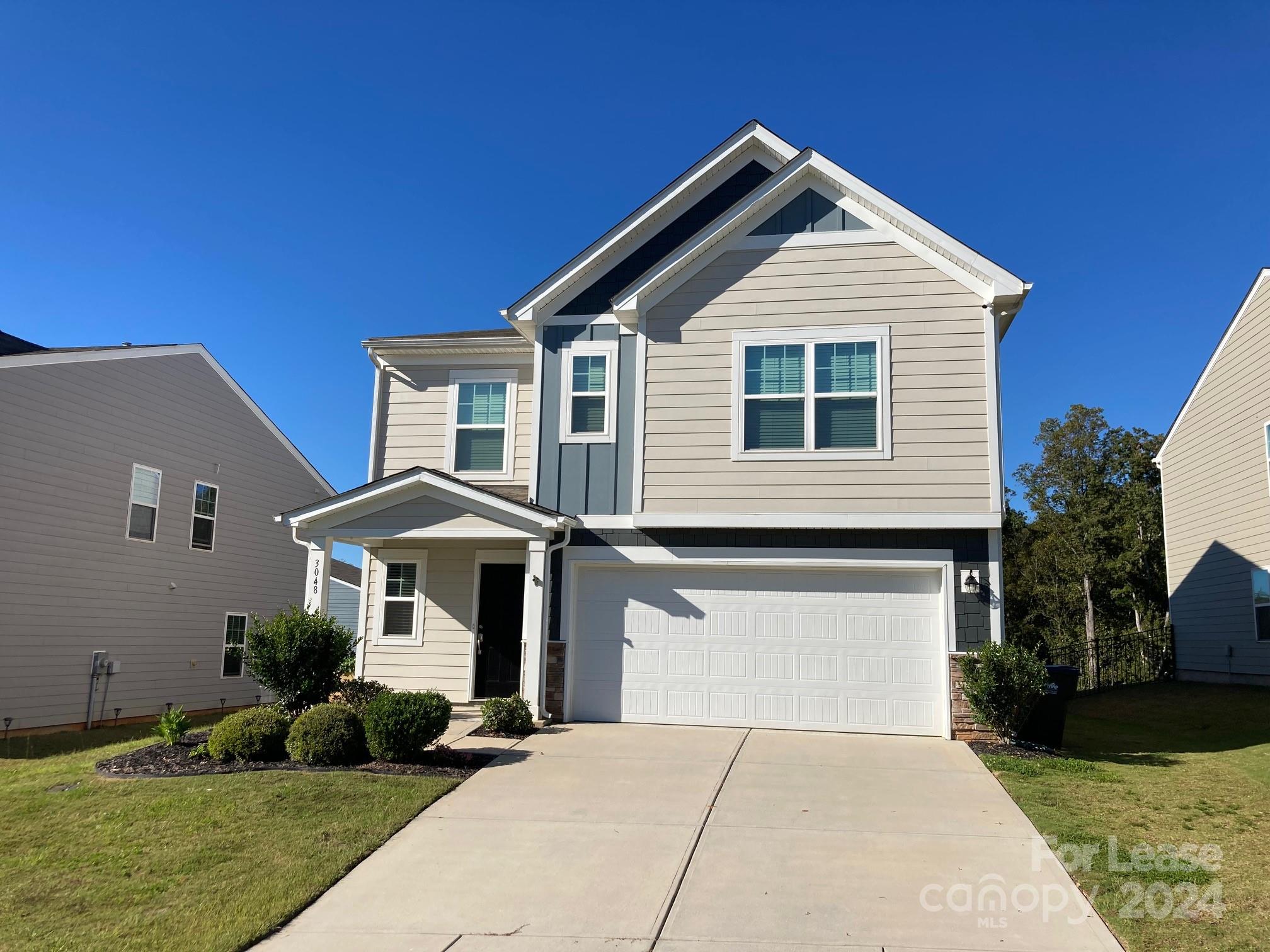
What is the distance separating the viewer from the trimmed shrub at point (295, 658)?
10.8 metres

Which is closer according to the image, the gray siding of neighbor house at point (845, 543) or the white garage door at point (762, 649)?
the gray siding of neighbor house at point (845, 543)

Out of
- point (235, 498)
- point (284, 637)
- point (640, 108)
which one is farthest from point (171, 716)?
point (640, 108)

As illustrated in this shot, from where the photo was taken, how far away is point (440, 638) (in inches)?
556

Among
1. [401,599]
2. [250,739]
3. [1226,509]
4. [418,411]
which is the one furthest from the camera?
[1226,509]

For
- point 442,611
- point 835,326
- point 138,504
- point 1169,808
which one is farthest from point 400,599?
point 1169,808

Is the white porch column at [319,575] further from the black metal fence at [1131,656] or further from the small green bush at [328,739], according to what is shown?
the black metal fence at [1131,656]

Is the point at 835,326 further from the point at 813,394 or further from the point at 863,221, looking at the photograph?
the point at 863,221

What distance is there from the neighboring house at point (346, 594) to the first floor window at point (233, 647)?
5.00 m

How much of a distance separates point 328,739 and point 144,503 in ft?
29.4

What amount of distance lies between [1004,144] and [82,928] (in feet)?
56.1

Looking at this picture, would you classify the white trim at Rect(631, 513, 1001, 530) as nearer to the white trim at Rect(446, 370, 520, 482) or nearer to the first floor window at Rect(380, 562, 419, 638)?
the white trim at Rect(446, 370, 520, 482)

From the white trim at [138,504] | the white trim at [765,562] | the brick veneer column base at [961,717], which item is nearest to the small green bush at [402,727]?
the white trim at [765,562]

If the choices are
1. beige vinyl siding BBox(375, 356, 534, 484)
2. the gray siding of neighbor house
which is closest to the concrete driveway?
the gray siding of neighbor house

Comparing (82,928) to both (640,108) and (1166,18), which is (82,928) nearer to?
(640,108)
